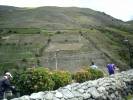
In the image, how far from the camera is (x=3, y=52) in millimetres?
97125

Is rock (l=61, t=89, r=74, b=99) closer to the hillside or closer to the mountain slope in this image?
the hillside

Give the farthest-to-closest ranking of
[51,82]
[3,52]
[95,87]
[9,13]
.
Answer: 1. [9,13]
2. [3,52]
3. [51,82]
4. [95,87]

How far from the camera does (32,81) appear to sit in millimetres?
20062

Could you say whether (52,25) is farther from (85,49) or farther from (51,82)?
(51,82)

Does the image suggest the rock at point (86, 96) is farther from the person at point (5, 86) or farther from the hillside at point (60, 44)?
the hillside at point (60, 44)

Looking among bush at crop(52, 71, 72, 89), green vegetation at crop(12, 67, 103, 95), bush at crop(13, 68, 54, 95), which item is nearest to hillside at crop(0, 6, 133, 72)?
bush at crop(52, 71, 72, 89)

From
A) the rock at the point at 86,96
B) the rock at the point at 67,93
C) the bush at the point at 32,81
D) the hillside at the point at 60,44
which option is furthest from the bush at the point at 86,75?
the hillside at the point at 60,44

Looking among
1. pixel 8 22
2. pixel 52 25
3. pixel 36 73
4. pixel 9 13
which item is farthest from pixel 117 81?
pixel 9 13

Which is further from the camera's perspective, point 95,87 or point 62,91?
point 95,87

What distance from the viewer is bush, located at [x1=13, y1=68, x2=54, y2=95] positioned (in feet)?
65.1

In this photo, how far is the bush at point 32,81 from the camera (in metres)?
19.8

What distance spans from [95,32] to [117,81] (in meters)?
102

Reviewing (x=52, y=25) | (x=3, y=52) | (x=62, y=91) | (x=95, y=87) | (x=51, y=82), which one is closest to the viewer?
(x=62, y=91)

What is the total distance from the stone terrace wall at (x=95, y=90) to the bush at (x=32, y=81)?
1751 millimetres
